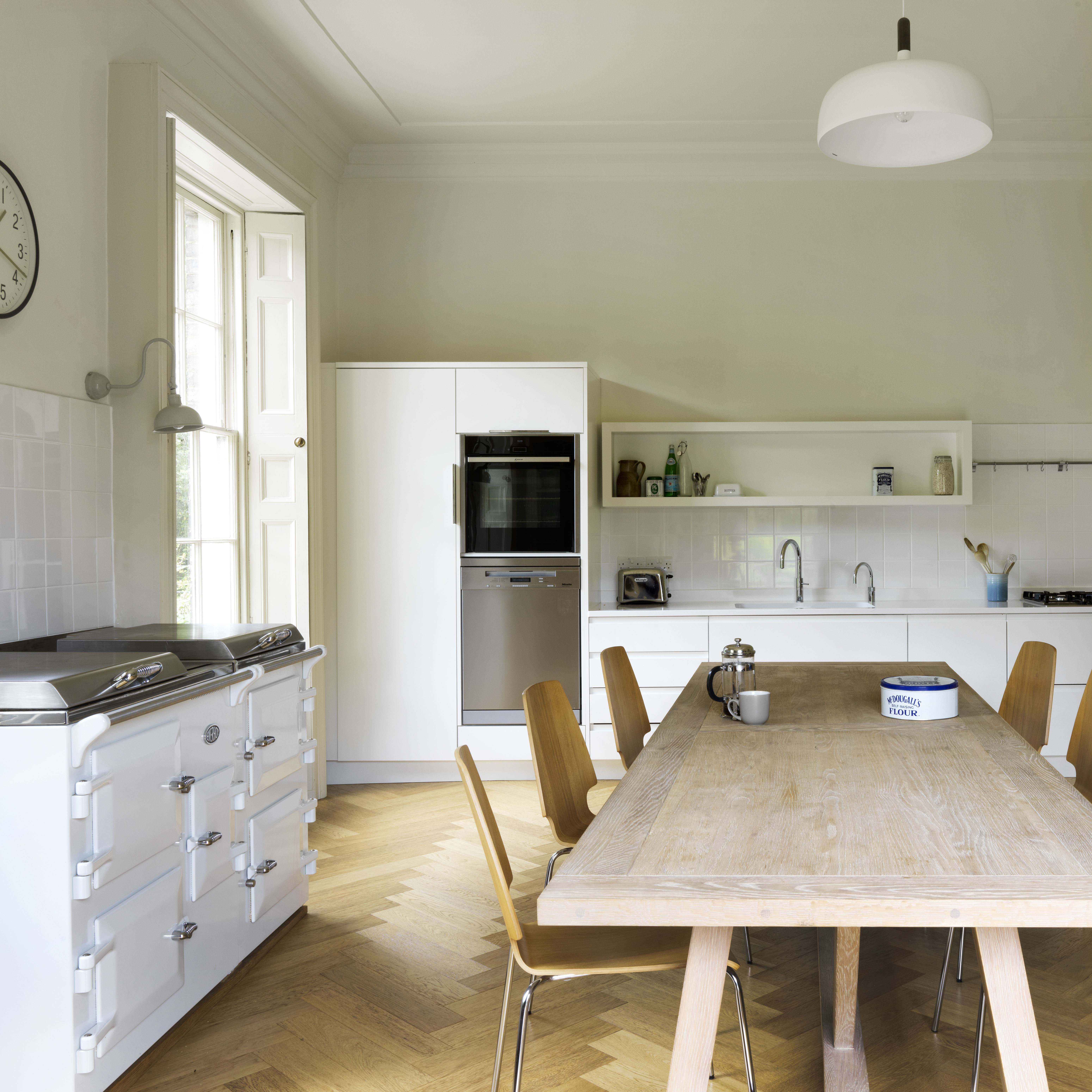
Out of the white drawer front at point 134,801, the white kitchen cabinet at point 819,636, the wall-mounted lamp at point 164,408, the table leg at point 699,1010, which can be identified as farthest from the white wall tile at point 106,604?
the white kitchen cabinet at point 819,636

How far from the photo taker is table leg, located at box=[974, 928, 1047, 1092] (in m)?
1.51

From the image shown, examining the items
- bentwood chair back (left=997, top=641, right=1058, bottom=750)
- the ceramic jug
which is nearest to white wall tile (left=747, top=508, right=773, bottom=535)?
the ceramic jug

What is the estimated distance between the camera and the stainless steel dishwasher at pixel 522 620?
4.71 meters

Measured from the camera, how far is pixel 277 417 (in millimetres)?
4469

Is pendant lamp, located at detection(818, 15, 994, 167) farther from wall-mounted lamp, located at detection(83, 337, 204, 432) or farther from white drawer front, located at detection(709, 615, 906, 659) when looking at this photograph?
white drawer front, located at detection(709, 615, 906, 659)

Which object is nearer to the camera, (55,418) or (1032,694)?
(55,418)

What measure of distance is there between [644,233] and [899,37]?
2.97m

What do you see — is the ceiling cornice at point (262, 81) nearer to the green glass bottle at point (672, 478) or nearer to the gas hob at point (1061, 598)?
the green glass bottle at point (672, 478)

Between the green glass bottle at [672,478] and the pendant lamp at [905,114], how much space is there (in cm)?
268

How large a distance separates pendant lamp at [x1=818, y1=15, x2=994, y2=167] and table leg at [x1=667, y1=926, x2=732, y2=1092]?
1.71 metres

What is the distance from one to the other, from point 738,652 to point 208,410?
2671mm

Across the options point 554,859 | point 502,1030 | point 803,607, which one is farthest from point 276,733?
point 803,607

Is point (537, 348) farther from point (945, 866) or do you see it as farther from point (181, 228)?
point (945, 866)

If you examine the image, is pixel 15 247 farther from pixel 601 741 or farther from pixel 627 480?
pixel 601 741
